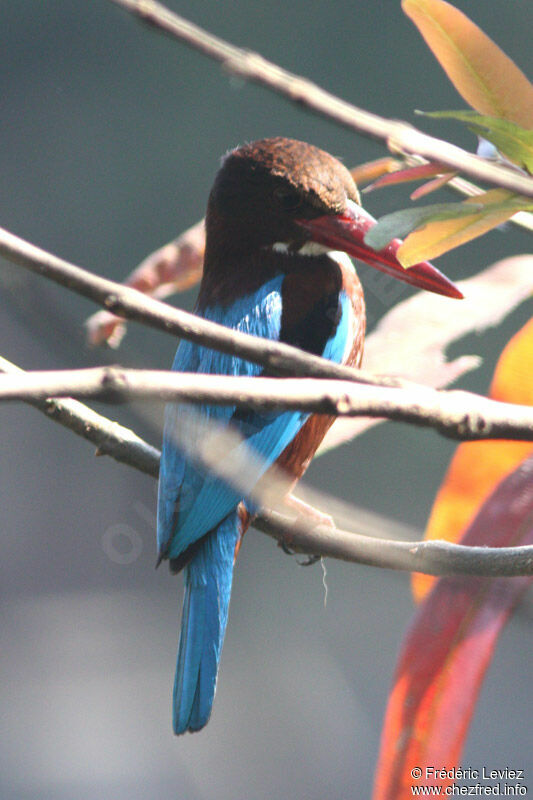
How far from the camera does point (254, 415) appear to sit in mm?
915

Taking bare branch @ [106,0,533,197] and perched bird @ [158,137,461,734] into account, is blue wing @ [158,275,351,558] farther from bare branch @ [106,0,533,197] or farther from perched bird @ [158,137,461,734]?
bare branch @ [106,0,533,197]

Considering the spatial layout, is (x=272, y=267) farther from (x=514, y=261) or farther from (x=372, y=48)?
(x=372, y=48)

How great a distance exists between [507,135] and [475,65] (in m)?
0.08

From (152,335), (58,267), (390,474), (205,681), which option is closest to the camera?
(58,267)

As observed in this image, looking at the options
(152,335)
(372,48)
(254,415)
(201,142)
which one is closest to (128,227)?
(201,142)

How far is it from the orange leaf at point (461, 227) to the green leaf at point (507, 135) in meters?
0.02

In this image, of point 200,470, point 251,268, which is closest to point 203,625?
point 200,470

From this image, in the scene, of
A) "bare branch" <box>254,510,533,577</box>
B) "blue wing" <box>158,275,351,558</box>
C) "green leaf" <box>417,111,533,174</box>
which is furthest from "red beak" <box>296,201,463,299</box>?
"green leaf" <box>417,111,533,174</box>

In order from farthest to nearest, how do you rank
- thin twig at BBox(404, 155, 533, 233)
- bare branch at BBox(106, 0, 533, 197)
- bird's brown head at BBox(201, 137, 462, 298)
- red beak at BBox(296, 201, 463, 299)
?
bird's brown head at BBox(201, 137, 462, 298) → red beak at BBox(296, 201, 463, 299) → thin twig at BBox(404, 155, 533, 233) → bare branch at BBox(106, 0, 533, 197)

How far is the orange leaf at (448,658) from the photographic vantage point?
2.16ft

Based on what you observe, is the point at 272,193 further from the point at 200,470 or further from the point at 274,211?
the point at 200,470

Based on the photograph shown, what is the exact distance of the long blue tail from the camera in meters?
0.85

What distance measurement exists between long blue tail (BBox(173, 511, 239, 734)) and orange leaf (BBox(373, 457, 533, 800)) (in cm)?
22

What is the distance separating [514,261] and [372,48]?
3.36 ft
